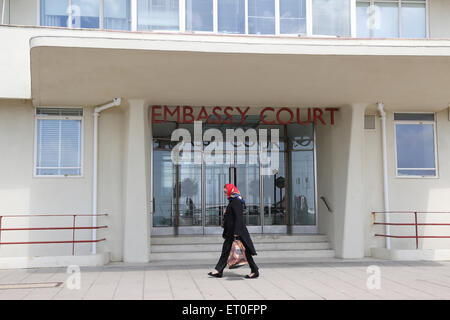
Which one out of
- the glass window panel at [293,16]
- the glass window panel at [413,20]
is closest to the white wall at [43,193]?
the glass window panel at [293,16]

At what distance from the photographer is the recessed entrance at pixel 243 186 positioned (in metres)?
15.0

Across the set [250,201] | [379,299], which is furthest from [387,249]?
[379,299]

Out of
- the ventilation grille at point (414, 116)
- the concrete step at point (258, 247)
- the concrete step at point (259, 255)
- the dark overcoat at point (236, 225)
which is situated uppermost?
the ventilation grille at point (414, 116)

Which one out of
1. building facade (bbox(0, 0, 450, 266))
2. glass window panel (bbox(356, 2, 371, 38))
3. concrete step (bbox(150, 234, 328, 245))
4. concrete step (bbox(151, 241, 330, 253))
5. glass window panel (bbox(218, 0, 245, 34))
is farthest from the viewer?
glass window panel (bbox(356, 2, 371, 38))

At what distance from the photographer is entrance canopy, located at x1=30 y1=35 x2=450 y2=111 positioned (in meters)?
9.35

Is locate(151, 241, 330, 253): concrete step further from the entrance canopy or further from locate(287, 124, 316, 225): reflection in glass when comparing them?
the entrance canopy

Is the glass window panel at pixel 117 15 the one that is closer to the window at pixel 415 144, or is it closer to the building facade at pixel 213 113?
the building facade at pixel 213 113

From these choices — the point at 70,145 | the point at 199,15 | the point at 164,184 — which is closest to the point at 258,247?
the point at 164,184

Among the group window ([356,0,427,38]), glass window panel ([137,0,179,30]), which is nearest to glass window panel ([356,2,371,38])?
window ([356,0,427,38])

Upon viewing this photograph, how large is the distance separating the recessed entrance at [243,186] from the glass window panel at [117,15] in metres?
3.32

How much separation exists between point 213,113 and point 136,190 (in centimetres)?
269

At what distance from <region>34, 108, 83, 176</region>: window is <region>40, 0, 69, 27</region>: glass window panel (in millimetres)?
2185

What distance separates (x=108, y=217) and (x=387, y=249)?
692cm

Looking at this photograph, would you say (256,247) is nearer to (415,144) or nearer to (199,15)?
(415,144)
